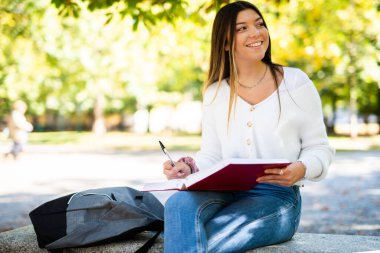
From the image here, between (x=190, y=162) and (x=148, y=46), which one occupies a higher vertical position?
(x=148, y=46)

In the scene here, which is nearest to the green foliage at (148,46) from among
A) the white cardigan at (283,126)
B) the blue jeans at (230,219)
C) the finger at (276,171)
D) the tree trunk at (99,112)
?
the tree trunk at (99,112)

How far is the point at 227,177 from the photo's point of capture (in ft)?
8.32

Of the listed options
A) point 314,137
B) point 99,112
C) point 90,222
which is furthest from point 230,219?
point 99,112

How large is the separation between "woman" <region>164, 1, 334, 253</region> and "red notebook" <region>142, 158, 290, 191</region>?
0.05m

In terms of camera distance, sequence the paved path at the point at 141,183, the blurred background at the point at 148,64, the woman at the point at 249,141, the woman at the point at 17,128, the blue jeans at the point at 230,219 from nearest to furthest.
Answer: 1. the blue jeans at the point at 230,219
2. the woman at the point at 249,141
3. the paved path at the point at 141,183
4. the blurred background at the point at 148,64
5. the woman at the point at 17,128

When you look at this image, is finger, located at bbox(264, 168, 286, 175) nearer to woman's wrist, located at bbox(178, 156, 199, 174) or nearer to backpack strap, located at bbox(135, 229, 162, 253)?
woman's wrist, located at bbox(178, 156, 199, 174)

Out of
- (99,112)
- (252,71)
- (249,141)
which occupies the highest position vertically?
(252,71)

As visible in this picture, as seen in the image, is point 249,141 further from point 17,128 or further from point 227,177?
point 17,128

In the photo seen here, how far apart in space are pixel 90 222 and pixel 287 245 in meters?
1.11

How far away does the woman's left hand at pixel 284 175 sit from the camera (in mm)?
2549

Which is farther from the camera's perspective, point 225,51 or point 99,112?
point 99,112

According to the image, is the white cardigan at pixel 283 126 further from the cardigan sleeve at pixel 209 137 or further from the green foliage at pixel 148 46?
the green foliage at pixel 148 46

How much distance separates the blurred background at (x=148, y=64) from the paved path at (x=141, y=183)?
0.04 meters

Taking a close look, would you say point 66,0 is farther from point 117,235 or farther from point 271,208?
point 271,208
